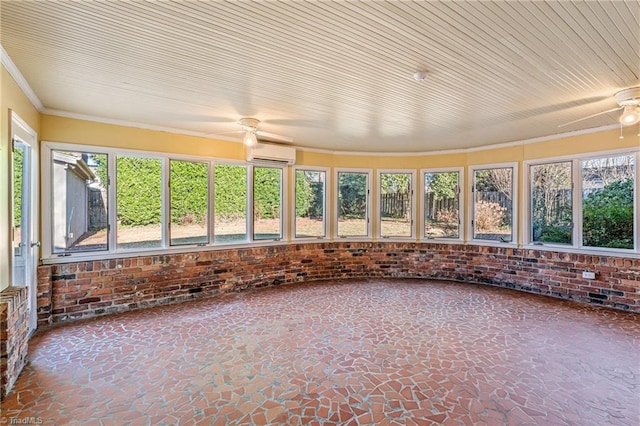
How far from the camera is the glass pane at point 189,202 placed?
5.00 m

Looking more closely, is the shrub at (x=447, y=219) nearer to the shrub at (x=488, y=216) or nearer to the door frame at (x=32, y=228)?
the shrub at (x=488, y=216)

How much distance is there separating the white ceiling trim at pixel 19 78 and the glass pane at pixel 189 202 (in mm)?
1707

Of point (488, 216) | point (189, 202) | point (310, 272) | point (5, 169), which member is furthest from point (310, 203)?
point (5, 169)

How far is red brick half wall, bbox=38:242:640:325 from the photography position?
417 centimetres

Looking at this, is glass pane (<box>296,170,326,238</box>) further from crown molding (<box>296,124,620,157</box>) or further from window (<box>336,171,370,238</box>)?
crown molding (<box>296,124,620,157</box>)

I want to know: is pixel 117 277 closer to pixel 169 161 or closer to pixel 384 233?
pixel 169 161

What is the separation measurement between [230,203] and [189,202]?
712mm

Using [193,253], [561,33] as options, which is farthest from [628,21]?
[193,253]

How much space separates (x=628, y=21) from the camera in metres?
2.13

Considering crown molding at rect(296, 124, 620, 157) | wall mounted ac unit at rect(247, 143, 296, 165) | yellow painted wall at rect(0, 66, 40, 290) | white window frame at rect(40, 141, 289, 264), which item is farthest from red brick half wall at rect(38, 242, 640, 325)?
crown molding at rect(296, 124, 620, 157)

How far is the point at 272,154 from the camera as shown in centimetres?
575

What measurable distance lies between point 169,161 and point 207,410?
3859 millimetres

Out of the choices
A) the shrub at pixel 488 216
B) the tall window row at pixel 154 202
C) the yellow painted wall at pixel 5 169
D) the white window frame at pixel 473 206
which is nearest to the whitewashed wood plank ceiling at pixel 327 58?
the yellow painted wall at pixel 5 169

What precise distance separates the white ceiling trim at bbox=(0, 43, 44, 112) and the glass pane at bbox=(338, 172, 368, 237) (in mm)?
4923
